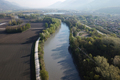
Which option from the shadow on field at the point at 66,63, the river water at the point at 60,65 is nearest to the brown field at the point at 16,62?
the river water at the point at 60,65

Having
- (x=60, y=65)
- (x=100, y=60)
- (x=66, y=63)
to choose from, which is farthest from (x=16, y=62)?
(x=100, y=60)

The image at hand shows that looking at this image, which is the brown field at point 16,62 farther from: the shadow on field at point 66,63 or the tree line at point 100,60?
the tree line at point 100,60

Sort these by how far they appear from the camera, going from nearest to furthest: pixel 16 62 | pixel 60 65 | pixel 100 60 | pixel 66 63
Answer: pixel 100 60 → pixel 16 62 → pixel 60 65 → pixel 66 63

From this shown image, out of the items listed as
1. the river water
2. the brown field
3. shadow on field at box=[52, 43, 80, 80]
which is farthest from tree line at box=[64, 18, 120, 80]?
the brown field

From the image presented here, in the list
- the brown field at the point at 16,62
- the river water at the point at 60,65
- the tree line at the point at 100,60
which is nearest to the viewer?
the tree line at the point at 100,60

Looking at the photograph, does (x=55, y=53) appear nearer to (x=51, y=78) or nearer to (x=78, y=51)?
(x=78, y=51)

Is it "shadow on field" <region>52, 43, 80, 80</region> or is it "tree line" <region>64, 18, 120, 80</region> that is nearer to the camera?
"tree line" <region>64, 18, 120, 80</region>

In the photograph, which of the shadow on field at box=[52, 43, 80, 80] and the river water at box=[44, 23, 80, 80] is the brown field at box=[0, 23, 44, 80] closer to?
the river water at box=[44, 23, 80, 80]

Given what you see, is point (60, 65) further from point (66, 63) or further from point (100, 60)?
point (100, 60)

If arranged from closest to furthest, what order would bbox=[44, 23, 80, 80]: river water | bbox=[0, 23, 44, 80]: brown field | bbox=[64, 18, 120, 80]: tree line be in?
1. bbox=[64, 18, 120, 80]: tree line
2. bbox=[0, 23, 44, 80]: brown field
3. bbox=[44, 23, 80, 80]: river water
